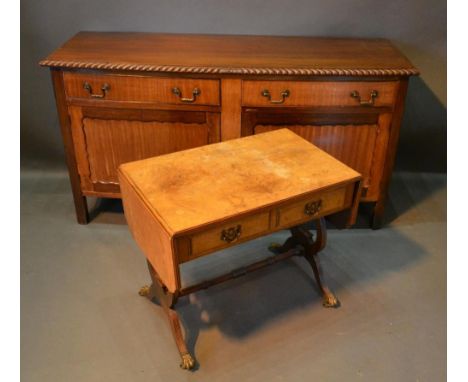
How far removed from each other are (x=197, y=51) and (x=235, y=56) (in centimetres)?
23

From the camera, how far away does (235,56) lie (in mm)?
2426

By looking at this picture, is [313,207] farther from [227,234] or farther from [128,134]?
[128,134]

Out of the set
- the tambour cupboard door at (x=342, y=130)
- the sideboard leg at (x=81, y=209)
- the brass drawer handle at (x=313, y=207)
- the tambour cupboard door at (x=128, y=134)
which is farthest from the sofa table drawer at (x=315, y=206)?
the sideboard leg at (x=81, y=209)

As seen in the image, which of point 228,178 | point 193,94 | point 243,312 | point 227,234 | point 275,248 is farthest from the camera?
point 275,248

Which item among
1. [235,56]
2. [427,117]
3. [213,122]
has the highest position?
[235,56]

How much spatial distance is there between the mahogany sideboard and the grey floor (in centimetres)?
40

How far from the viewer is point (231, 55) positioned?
244 centimetres

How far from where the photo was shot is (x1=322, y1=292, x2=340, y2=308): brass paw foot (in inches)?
87.9

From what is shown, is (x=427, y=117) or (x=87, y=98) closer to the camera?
(x=87, y=98)

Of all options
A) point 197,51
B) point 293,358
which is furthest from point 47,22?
point 293,358

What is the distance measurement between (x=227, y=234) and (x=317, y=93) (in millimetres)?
1071

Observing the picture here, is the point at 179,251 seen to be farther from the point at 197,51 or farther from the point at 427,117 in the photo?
the point at 427,117

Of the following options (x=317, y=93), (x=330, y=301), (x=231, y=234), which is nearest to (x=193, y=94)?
(x=317, y=93)

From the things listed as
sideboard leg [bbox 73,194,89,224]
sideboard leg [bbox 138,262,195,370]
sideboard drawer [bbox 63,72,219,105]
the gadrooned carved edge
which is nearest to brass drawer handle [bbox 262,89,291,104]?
the gadrooned carved edge
